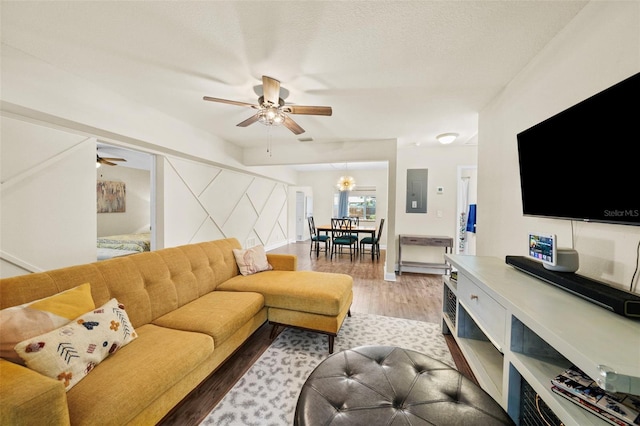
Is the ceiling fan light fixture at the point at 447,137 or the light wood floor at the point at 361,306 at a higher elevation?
the ceiling fan light fixture at the point at 447,137

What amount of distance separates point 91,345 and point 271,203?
5764 mm

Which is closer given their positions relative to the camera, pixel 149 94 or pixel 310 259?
pixel 149 94

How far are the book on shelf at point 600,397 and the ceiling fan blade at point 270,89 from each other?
2.50 metres

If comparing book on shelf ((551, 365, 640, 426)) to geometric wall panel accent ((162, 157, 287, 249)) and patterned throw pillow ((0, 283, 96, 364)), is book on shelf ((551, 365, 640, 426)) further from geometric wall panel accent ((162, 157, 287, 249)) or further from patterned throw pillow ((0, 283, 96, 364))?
geometric wall panel accent ((162, 157, 287, 249))

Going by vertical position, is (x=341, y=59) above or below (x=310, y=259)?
above

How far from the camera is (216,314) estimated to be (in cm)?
174

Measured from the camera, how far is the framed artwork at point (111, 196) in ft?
16.2

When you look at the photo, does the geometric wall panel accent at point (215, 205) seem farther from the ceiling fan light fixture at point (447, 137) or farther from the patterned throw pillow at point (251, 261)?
the ceiling fan light fixture at point (447, 137)

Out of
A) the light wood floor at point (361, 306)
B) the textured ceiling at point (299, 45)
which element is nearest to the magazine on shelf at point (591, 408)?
the light wood floor at point (361, 306)

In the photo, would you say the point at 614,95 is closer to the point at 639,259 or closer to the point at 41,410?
A: the point at 639,259

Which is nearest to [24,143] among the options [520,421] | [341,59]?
[341,59]

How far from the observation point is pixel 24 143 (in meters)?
2.13

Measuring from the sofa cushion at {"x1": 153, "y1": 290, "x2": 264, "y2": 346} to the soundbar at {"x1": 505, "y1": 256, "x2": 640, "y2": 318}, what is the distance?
199 centimetres

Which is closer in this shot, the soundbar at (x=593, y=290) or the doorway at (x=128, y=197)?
the soundbar at (x=593, y=290)
